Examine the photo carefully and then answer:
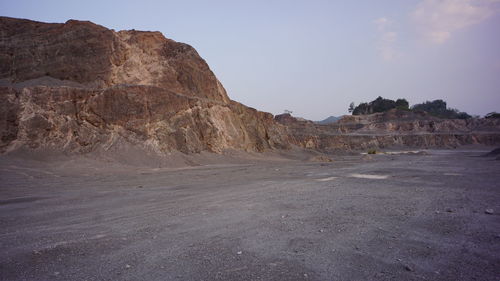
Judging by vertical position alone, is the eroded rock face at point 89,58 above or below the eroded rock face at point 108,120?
above

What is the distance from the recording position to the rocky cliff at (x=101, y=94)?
57.0 feet

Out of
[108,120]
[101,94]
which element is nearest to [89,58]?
[101,94]

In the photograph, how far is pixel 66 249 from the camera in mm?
4523

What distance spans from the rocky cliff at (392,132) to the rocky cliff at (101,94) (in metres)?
20.5

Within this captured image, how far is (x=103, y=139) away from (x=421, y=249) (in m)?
18.7

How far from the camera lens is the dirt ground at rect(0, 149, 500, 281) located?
12.2ft

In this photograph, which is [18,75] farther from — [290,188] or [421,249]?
[421,249]

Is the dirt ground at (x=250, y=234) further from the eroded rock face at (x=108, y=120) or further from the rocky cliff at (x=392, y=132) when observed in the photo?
the rocky cliff at (x=392, y=132)

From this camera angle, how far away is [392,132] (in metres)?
60.4

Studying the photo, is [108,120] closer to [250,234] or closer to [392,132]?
[250,234]

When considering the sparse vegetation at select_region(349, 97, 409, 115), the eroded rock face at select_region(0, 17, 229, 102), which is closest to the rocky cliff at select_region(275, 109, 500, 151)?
the sparse vegetation at select_region(349, 97, 409, 115)

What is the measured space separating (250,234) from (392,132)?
63.0 m

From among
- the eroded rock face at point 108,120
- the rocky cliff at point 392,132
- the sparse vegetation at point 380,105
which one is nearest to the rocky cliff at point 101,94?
the eroded rock face at point 108,120

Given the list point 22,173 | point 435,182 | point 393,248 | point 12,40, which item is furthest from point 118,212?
point 12,40
